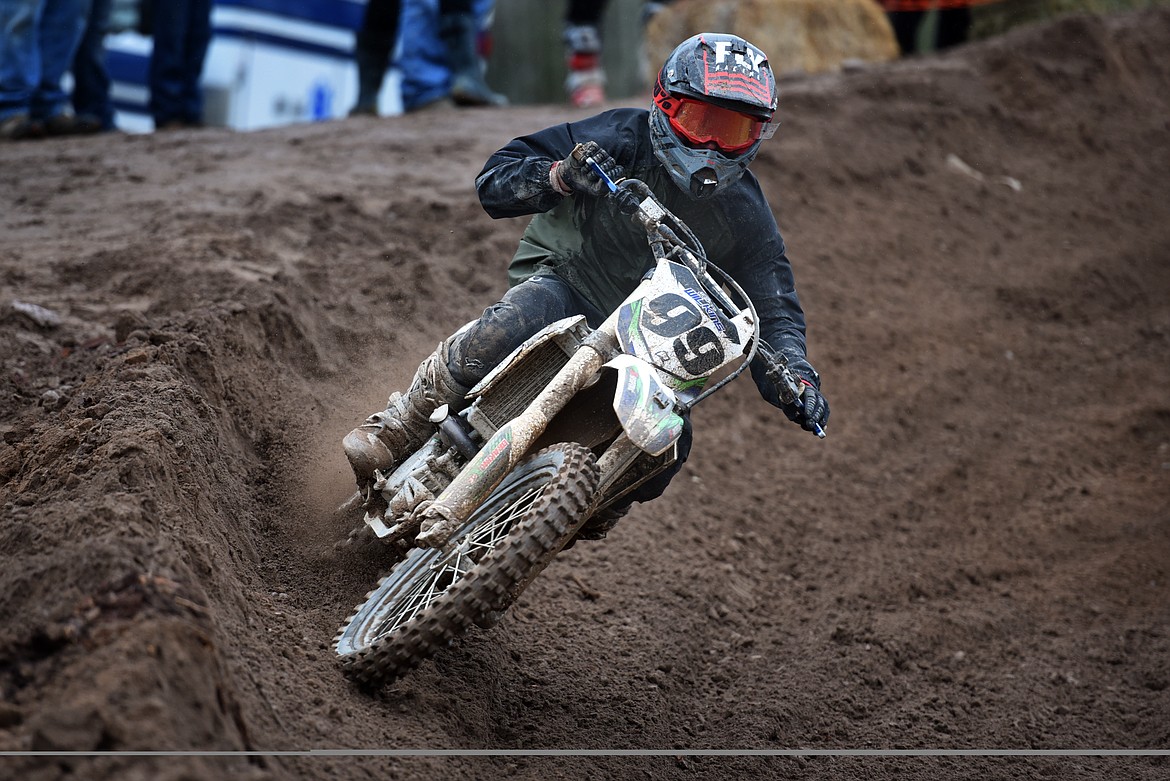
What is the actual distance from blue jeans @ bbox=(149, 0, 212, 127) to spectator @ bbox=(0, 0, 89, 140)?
0.65 m

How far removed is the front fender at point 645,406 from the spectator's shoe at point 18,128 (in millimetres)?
7734

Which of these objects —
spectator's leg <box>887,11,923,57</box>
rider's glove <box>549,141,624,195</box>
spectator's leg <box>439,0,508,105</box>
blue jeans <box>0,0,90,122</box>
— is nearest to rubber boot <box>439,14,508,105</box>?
spectator's leg <box>439,0,508,105</box>

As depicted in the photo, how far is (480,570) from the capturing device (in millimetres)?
3387

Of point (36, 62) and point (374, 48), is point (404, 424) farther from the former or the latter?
point (374, 48)

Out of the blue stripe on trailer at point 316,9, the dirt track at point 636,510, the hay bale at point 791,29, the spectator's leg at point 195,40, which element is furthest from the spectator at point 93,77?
the hay bale at point 791,29

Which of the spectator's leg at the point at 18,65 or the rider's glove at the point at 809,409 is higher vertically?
the rider's glove at the point at 809,409

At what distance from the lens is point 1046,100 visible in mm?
11828

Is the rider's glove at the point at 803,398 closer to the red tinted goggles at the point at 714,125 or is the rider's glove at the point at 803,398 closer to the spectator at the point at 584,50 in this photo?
the red tinted goggles at the point at 714,125

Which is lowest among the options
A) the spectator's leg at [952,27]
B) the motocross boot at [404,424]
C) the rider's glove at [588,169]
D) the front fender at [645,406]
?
the spectator's leg at [952,27]

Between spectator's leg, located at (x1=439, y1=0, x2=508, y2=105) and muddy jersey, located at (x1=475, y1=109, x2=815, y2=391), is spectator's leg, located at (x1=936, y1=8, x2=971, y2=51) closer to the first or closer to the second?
spectator's leg, located at (x1=439, y1=0, x2=508, y2=105)

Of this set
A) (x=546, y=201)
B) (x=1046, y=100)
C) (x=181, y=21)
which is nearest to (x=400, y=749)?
(x=546, y=201)

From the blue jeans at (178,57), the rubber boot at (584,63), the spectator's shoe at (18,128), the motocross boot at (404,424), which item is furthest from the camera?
the rubber boot at (584,63)

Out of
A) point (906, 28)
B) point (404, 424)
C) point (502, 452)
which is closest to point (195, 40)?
point (404, 424)

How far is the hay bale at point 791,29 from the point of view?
39.2 ft
